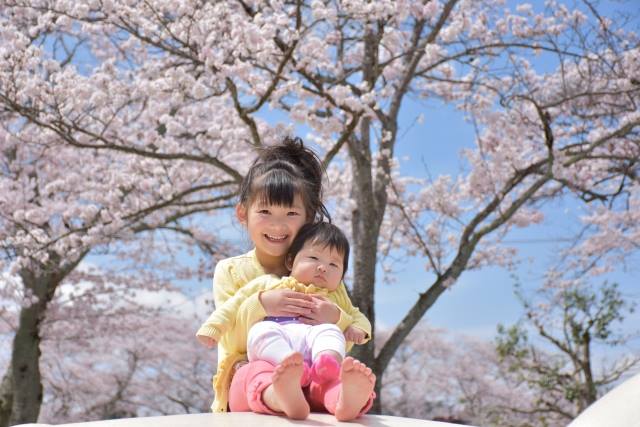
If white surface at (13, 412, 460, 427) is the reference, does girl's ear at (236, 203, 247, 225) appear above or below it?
above

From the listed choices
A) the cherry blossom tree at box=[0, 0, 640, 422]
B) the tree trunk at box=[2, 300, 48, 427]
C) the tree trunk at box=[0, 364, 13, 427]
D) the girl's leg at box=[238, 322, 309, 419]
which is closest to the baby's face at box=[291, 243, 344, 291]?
the girl's leg at box=[238, 322, 309, 419]

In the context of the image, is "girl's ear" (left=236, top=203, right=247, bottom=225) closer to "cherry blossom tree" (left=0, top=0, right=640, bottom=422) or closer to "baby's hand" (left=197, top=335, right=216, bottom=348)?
"baby's hand" (left=197, top=335, right=216, bottom=348)

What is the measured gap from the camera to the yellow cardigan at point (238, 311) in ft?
6.59

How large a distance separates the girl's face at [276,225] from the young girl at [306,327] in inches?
1.3

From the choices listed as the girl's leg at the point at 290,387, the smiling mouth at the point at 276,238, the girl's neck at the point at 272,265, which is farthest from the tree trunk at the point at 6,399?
the girl's leg at the point at 290,387

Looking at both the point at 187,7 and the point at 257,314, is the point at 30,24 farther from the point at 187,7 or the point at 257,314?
the point at 257,314

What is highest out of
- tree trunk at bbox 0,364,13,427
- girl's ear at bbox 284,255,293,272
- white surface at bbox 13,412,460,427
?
tree trunk at bbox 0,364,13,427

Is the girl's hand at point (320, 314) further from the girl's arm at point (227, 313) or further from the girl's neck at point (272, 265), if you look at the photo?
the girl's neck at point (272, 265)

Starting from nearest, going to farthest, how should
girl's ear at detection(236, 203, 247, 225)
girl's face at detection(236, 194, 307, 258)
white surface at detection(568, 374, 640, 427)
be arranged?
1. white surface at detection(568, 374, 640, 427)
2. girl's face at detection(236, 194, 307, 258)
3. girl's ear at detection(236, 203, 247, 225)

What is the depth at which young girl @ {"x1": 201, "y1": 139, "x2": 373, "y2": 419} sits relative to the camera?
1.72 meters

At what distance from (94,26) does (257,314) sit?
536cm

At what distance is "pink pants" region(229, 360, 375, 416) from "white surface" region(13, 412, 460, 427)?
0.04m

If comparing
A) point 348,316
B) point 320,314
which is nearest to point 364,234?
point 348,316

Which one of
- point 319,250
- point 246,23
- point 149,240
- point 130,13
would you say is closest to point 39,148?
point 149,240
